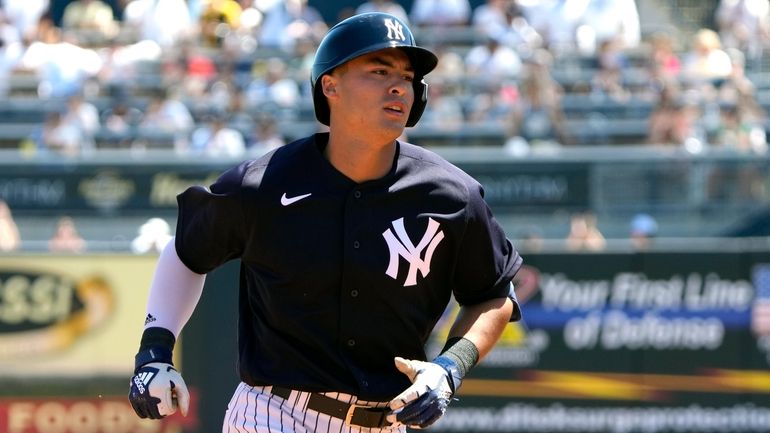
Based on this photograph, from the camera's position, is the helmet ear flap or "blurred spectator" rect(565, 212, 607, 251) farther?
"blurred spectator" rect(565, 212, 607, 251)

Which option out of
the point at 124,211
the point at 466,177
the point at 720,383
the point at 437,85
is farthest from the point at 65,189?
the point at 466,177

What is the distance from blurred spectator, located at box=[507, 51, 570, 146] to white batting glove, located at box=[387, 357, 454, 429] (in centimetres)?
987

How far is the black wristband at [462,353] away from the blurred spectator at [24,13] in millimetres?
13282

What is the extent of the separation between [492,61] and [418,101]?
430 inches

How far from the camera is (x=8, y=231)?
1248cm

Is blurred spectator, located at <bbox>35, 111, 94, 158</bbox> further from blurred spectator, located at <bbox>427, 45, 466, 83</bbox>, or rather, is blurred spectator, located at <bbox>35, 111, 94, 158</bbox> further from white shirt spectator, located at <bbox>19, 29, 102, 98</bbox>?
blurred spectator, located at <bbox>427, 45, 466, 83</bbox>

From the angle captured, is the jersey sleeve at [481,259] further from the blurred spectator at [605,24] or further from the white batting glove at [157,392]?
the blurred spectator at [605,24]

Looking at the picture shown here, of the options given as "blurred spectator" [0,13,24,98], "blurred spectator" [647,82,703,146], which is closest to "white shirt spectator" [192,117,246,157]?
"blurred spectator" [0,13,24,98]

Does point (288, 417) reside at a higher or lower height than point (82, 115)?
higher

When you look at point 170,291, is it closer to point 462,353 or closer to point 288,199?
point 288,199

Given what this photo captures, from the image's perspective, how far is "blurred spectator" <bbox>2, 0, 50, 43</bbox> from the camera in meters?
16.5

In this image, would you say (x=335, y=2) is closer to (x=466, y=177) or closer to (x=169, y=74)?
(x=169, y=74)

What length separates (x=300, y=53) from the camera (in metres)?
15.2

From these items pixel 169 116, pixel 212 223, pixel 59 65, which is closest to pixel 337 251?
pixel 212 223
